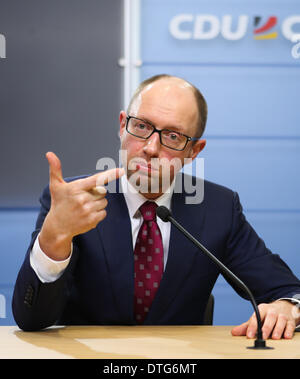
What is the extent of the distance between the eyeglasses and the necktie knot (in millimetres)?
181

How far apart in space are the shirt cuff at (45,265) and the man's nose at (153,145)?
0.43 metres

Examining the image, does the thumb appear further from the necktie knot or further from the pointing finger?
the necktie knot

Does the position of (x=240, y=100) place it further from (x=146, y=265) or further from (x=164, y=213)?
(x=164, y=213)

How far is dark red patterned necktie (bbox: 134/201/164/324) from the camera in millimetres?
1689

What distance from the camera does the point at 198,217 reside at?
182 cm

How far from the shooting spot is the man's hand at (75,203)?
124cm

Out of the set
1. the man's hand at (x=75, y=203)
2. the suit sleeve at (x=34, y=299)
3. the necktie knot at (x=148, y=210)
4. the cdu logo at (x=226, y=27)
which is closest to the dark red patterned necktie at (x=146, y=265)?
the necktie knot at (x=148, y=210)

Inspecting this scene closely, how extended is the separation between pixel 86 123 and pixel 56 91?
24 centimetres

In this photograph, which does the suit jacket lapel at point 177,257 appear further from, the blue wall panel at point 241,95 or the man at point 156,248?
the blue wall panel at point 241,95

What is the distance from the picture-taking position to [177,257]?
1.73 m

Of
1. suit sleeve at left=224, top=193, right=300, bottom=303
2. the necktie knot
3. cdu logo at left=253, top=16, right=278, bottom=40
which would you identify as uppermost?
cdu logo at left=253, top=16, right=278, bottom=40

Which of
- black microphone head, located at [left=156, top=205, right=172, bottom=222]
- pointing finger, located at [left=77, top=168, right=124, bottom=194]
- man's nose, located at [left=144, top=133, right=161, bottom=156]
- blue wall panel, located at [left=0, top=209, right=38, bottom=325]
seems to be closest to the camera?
pointing finger, located at [left=77, top=168, right=124, bottom=194]

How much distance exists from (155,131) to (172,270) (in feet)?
1.37

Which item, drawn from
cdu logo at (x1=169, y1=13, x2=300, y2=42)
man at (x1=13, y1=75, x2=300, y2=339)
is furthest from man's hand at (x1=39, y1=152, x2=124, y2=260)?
cdu logo at (x1=169, y1=13, x2=300, y2=42)
